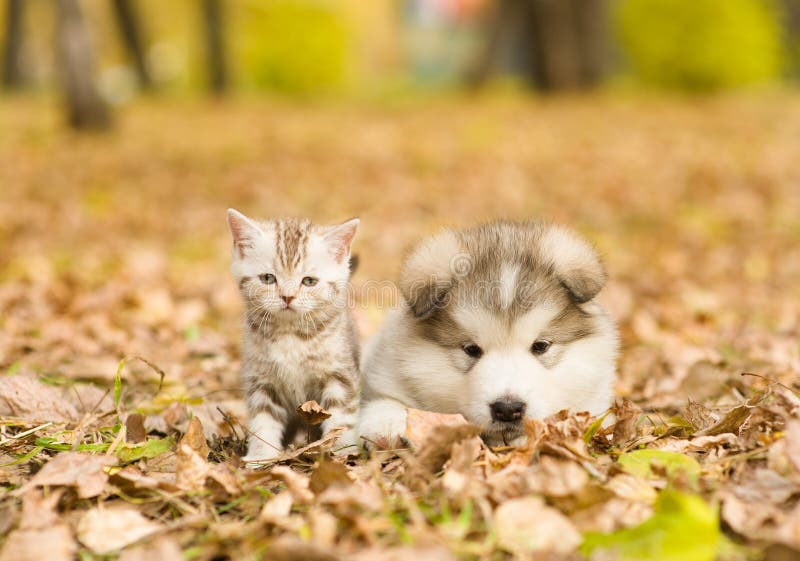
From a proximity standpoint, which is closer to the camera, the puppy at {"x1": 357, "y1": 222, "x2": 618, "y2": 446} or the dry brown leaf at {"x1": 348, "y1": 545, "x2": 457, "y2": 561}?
the dry brown leaf at {"x1": 348, "y1": 545, "x2": 457, "y2": 561}

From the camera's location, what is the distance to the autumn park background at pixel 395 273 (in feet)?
10.4

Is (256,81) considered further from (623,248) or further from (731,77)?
(623,248)

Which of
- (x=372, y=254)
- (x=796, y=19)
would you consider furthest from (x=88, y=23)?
(x=796, y=19)

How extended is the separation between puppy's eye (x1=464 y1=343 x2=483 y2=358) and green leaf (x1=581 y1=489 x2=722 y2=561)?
43.6 inches

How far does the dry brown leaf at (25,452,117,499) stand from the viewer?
3.45 metres

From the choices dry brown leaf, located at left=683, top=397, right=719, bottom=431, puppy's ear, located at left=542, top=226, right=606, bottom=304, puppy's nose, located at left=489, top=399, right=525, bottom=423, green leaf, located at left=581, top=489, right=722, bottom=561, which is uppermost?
puppy's ear, located at left=542, top=226, right=606, bottom=304

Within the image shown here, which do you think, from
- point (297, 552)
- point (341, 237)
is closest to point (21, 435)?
point (341, 237)

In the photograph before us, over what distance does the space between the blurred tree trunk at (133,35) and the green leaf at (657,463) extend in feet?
93.1

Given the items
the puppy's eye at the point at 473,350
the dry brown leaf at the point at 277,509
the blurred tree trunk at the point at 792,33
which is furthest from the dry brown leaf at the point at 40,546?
the blurred tree trunk at the point at 792,33

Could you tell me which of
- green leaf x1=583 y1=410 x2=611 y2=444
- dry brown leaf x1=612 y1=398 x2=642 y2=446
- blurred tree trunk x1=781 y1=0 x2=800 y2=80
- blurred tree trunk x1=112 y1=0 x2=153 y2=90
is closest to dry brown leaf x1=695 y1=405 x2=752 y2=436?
dry brown leaf x1=612 y1=398 x2=642 y2=446

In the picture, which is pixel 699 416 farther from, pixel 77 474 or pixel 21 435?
pixel 21 435

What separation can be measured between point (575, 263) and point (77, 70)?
14.3 m

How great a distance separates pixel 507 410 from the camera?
3693mm

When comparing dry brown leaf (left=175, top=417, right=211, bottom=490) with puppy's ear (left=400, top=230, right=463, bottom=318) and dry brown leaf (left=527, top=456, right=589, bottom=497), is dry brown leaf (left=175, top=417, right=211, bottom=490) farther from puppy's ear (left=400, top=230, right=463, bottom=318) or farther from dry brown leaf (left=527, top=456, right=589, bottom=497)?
dry brown leaf (left=527, top=456, right=589, bottom=497)
